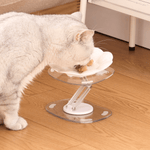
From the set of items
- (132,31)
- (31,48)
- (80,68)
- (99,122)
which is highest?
(31,48)

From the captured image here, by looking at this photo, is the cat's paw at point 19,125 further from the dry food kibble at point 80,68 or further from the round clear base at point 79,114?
the dry food kibble at point 80,68

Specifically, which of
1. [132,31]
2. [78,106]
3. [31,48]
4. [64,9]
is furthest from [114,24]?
[31,48]

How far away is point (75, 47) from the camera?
1.43 metres

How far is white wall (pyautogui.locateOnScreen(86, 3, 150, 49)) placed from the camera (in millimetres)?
2660

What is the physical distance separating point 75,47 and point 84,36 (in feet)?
0.20

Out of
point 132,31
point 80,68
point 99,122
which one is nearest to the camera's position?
point 80,68

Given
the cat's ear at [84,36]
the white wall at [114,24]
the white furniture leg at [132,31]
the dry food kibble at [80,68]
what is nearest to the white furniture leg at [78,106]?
the dry food kibble at [80,68]

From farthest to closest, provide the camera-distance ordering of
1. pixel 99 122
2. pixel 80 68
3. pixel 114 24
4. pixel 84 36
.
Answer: pixel 114 24, pixel 99 122, pixel 80 68, pixel 84 36

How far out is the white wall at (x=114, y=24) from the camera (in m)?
2.66

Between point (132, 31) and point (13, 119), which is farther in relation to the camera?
point (132, 31)

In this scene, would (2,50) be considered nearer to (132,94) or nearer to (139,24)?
(132,94)

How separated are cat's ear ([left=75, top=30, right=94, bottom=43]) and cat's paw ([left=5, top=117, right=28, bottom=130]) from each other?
1.51 feet

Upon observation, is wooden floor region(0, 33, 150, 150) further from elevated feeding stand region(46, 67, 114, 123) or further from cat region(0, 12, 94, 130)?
cat region(0, 12, 94, 130)

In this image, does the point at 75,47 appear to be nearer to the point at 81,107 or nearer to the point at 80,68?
the point at 80,68
